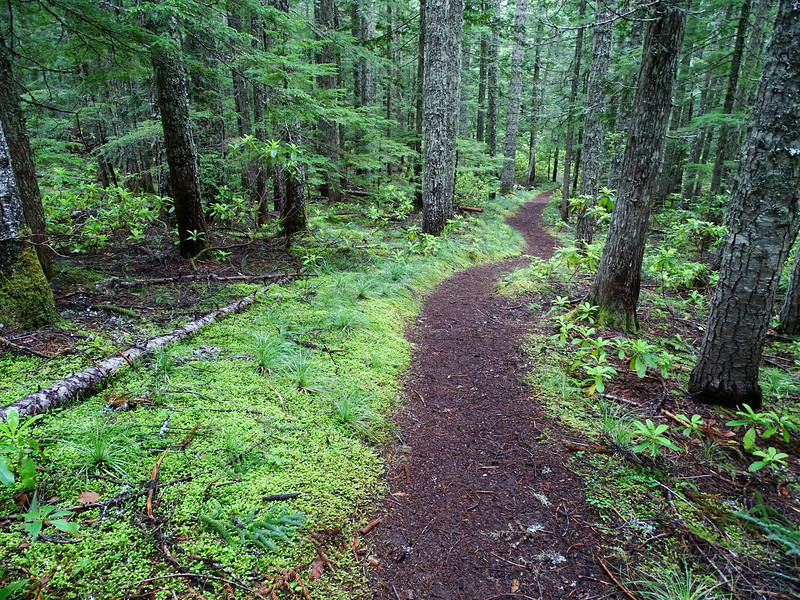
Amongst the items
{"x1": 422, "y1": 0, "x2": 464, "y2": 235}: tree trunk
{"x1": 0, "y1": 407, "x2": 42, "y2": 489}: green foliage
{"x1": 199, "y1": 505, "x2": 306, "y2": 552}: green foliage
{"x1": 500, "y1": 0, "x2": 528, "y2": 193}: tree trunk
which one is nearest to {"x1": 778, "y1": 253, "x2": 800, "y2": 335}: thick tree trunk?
{"x1": 199, "y1": 505, "x2": 306, "y2": 552}: green foliage

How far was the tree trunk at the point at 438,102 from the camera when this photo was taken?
9.72 metres

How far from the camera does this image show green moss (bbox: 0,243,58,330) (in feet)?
12.2

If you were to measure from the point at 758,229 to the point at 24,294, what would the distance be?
268 inches

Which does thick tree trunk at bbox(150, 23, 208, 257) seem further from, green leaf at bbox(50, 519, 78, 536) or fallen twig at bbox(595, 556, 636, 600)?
fallen twig at bbox(595, 556, 636, 600)

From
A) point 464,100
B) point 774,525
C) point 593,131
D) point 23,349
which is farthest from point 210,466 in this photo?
point 464,100

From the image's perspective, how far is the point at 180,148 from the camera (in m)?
6.74

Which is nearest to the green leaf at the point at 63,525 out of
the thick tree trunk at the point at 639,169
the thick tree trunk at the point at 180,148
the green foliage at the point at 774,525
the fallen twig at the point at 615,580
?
the fallen twig at the point at 615,580

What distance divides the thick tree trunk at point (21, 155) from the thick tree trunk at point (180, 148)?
5.85 feet

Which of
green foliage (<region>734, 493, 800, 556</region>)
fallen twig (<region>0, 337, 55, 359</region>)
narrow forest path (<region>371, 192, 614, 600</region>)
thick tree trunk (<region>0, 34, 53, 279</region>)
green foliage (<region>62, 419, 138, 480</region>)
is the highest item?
thick tree trunk (<region>0, 34, 53, 279</region>)

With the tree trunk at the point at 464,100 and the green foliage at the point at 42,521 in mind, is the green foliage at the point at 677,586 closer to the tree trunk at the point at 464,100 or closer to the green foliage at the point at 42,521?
the green foliage at the point at 42,521

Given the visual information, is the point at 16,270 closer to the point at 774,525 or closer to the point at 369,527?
the point at 369,527

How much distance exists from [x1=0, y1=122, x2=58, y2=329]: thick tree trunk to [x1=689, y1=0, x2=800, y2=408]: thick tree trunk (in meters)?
6.54

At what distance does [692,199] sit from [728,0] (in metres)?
11.5

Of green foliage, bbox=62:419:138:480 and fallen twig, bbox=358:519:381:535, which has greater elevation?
green foliage, bbox=62:419:138:480
